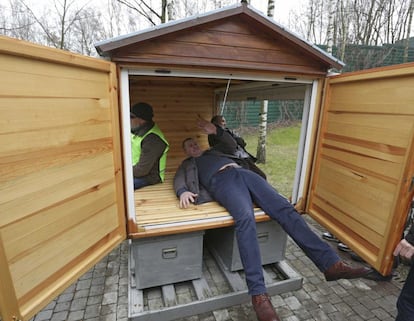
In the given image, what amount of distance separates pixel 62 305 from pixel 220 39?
2710 mm

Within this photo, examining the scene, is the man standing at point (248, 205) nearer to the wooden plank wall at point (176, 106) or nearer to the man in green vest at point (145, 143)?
the man in green vest at point (145, 143)

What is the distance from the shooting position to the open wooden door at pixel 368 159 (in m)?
1.67

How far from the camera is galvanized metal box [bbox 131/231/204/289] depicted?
2.27m

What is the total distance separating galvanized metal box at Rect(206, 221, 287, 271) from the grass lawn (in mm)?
2010

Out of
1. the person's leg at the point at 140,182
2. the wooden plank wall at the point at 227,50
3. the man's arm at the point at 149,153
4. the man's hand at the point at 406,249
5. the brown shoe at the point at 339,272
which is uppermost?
the wooden plank wall at the point at 227,50

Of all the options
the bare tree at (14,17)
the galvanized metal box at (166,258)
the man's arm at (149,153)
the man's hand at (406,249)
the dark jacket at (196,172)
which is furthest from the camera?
the bare tree at (14,17)

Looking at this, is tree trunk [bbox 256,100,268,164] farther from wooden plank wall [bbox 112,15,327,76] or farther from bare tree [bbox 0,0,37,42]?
bare tree [bbox 0,0,37,42]

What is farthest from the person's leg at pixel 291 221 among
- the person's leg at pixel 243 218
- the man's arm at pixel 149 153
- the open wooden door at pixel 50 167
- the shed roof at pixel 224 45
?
the open wooden door at pixel 50 167

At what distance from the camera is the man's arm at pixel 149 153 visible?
2898 mm

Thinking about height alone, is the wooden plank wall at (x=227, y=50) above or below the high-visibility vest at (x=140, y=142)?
above

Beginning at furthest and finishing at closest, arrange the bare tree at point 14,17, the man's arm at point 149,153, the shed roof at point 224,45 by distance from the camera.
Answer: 1. the bare tree at point 14,17
2. the man's arm at point 149,153
3. the shed roof at point 224,45

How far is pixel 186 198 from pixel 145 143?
2.80 feet

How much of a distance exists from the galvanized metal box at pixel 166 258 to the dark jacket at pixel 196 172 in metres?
0.44

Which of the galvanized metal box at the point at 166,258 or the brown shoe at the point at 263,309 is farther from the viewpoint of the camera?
the galvanized metal box at the point at 166,258
